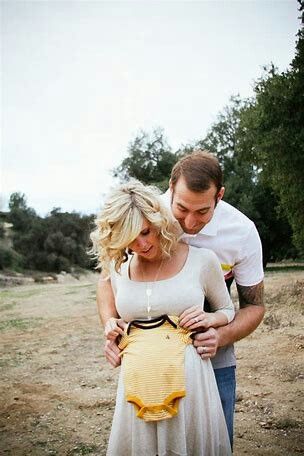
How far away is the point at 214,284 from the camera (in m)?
2.50

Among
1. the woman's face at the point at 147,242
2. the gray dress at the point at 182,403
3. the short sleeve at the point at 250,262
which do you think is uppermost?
the woman's face at the point at 147,242

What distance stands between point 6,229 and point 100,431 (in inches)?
1690

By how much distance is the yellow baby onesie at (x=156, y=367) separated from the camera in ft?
7.02

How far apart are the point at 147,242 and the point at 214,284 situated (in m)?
0.48

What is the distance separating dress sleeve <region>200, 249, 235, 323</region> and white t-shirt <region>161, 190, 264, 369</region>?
281 millimetres

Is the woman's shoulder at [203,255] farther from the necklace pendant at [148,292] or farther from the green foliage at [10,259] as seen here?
the green foliage at [10,259]

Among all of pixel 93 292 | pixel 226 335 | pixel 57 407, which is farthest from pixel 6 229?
pixel 226 335

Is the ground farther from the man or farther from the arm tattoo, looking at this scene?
the arm tattoo

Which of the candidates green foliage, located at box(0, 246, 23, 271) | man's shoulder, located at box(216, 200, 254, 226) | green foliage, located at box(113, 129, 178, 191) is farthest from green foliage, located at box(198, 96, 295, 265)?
man's shoulder, located at box(216, 200, 254, 226)

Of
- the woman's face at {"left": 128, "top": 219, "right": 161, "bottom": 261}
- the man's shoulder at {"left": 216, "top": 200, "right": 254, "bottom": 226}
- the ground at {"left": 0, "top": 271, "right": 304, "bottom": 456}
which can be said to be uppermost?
the man's shoulder at {"left": 216, "top": 200, "right": 254, "bottom": 226}

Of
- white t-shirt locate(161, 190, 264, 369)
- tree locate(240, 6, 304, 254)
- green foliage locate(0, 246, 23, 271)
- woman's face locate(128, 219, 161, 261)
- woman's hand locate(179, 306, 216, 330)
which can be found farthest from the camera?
green foliage locate(0, 246, 23, 271)

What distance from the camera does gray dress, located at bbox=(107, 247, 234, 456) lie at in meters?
2.20

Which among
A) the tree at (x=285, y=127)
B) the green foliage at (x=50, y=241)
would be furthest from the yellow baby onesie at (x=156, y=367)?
the green foliage at (x=50, y=241)

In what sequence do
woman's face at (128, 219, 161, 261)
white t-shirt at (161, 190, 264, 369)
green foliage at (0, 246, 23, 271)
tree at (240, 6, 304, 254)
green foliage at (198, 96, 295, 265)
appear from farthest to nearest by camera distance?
green foliage at (0, 246, 23, 271)
green foliage at (198, 96, 295, 265)
tree at (240, 6, 304, 254)
white t-shirt at (161, 190, 264, 369)
woman's face at (128, 219, 161, 261)
